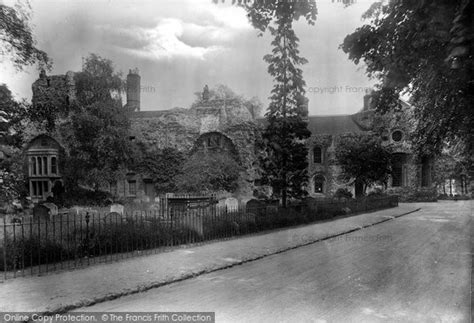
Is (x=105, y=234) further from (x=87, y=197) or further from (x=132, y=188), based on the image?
(x=132, y=188)

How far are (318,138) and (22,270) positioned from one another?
123 feet

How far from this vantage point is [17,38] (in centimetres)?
893

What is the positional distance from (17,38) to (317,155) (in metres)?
36.6

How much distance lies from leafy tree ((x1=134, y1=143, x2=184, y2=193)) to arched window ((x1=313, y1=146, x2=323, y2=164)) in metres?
14.7

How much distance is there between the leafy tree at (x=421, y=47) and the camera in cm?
390

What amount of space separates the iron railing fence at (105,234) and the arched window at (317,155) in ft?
88.4

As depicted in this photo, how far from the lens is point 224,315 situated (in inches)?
211

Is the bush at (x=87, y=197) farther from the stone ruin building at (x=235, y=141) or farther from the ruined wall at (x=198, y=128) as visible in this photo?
the ruined wall at (x=198, y=128)

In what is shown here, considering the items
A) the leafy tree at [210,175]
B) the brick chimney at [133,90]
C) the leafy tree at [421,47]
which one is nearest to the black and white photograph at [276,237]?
the leafy tree at [421,47]

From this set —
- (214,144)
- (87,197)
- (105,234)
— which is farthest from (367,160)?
(105,234)

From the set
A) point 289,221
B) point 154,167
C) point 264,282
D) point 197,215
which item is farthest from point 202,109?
point 264,282

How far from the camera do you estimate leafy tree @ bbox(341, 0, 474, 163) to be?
3.90 meters

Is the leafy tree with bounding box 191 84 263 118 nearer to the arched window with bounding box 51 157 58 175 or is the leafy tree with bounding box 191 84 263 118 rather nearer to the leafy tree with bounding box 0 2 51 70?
the arched window with bounding box 51 157 58 175

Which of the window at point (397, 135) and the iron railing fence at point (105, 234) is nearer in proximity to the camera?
the iron railing fence at point (105, 234)
